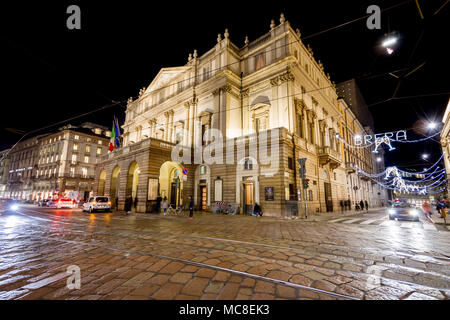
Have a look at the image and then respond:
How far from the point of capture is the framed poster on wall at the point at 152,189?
62.5ft

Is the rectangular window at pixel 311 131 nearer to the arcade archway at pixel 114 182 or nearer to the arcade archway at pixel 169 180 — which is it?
the arcade archway at pixel 169 180

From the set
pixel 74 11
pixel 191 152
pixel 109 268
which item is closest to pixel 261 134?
pixel 191 152

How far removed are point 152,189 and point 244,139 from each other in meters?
10.2

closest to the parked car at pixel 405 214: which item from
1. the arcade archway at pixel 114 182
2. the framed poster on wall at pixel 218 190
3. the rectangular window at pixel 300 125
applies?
the rectangular window at pixel 300 125

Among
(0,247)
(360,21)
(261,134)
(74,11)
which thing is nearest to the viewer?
(0,247)

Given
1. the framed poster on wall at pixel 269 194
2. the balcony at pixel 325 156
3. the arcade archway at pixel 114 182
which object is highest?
the balcony at pixel 325 156

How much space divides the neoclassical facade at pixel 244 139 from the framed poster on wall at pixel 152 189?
10 centimetres

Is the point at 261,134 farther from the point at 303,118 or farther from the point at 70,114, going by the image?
the point at 70,114

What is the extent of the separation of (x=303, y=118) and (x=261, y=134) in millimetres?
6250

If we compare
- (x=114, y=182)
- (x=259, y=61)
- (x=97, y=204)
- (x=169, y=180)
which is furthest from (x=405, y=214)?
(x=114, y=182)

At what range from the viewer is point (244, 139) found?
62.6 feet
